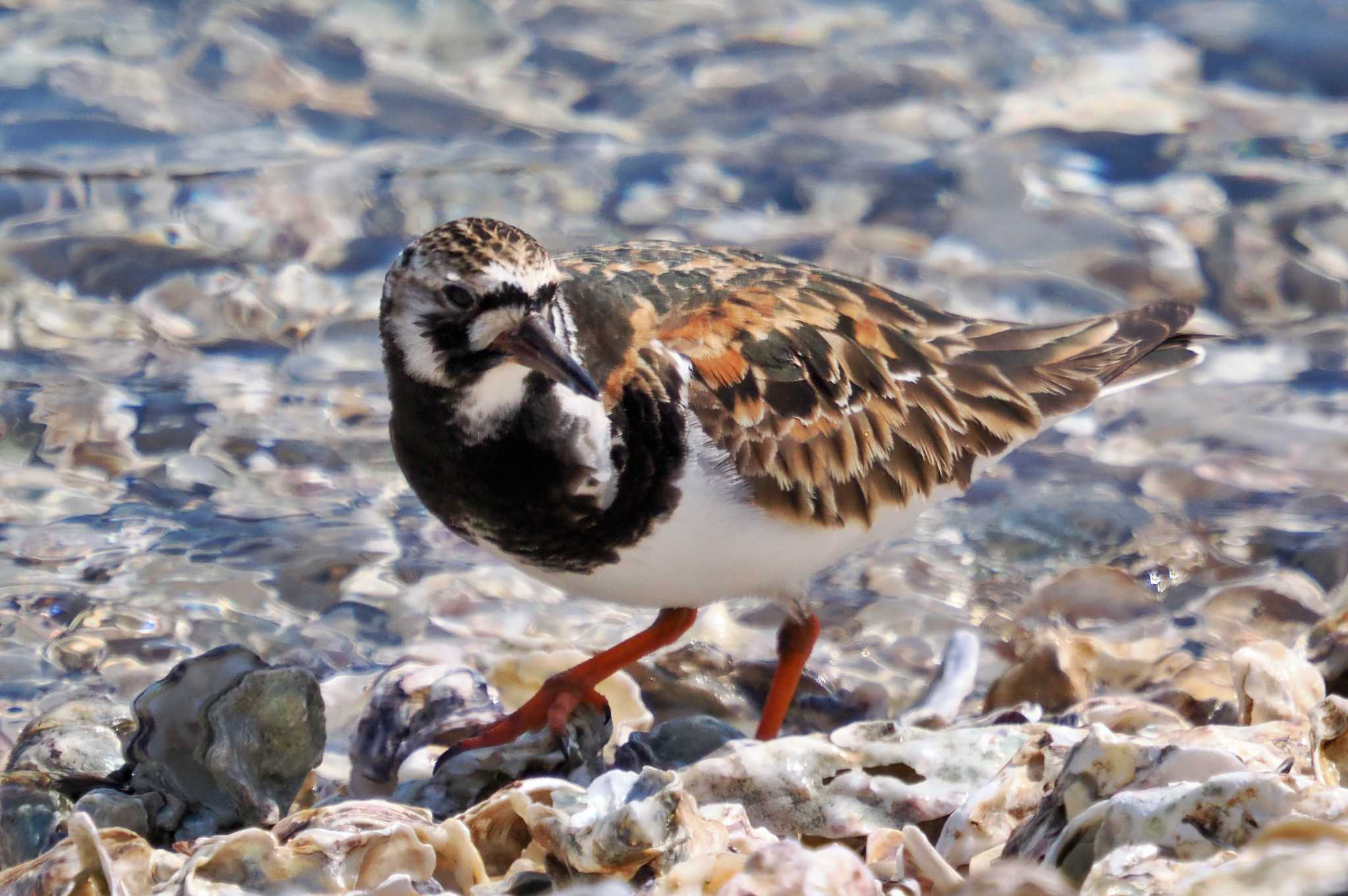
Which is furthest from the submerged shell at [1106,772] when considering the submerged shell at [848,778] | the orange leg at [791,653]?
the orange leg at [791,653]

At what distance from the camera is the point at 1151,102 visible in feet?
21.1

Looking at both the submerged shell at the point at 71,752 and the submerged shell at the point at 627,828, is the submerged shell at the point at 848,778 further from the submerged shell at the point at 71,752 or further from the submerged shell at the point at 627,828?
the submerged shell at the point at 71,752

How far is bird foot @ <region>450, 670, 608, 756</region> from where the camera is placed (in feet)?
9.77

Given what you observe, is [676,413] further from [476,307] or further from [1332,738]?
[1332,738]

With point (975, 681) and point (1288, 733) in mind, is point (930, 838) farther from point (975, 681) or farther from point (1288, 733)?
point (975, 681)

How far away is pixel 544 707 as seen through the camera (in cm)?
307

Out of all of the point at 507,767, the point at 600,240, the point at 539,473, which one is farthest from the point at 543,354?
the point at 600,240

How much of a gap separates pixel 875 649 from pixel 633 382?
121 cm

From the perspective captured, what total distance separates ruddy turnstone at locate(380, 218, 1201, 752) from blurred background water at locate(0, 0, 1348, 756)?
21.7 inches

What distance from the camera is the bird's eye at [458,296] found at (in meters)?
2.53

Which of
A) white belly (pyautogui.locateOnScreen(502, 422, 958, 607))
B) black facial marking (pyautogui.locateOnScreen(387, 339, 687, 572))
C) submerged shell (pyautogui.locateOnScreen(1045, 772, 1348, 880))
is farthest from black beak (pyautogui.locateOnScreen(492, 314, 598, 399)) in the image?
submerged shell (pyautogui.locateOnScreen(1045, 772, 1348, 880))

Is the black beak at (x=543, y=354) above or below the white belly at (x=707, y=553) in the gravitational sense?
above

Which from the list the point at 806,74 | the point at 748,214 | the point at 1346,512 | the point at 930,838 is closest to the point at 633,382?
the point at 930,838

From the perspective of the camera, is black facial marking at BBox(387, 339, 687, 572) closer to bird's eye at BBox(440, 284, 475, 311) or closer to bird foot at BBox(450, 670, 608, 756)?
bird's eye at BBox(440, 284, 475, 311)
